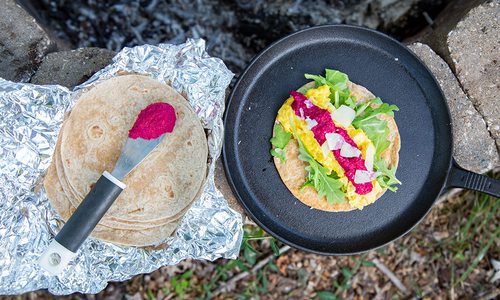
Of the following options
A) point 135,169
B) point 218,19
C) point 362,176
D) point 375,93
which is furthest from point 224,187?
point 218,19

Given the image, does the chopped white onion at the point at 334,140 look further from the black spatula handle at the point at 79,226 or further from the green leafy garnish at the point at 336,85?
the black spatula handle at the point at 79,226

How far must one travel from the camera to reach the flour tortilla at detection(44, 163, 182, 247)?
2553 millimetres

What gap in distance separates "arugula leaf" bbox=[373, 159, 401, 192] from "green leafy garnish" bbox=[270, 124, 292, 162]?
0.47 metres

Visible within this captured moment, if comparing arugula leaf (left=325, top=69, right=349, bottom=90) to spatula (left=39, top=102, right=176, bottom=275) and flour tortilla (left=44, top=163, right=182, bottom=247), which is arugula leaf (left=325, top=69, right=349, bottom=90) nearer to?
spatula (left=39, top=102, right=176, bottom=275)


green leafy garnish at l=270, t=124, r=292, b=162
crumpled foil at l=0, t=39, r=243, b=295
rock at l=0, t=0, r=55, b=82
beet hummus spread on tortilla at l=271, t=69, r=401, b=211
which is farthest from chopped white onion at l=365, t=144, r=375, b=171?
rock at l=0, t=0, r=55, b=82

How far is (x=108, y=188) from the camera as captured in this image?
2332 mm

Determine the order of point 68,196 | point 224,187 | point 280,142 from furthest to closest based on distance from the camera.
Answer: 1. point 224,187
2. point 280,142
3. point 68,196

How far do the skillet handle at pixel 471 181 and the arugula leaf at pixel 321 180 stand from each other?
0.65m

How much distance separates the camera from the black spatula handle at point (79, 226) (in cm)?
228

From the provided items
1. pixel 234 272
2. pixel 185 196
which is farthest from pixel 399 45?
pixel 234 272

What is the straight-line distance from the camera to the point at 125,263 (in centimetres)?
264

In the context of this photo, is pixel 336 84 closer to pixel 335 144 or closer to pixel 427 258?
pixel 335 144

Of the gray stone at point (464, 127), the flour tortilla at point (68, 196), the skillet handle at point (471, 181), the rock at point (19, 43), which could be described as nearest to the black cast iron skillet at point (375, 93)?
the skillet handle at point (471, 181)

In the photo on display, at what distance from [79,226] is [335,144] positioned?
1.28 meters
